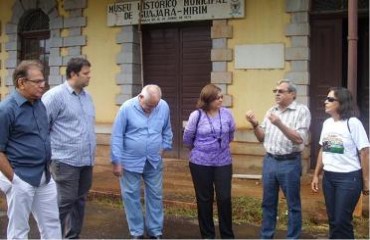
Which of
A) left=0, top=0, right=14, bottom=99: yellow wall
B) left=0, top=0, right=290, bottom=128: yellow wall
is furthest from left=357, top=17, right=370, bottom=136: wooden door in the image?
left=0, top=0, right=14, bottom=99: yellow wall

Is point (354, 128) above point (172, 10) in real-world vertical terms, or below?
below

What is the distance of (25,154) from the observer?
3859 mm

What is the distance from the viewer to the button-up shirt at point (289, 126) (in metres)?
4.80

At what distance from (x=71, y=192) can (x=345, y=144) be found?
2.54 metres

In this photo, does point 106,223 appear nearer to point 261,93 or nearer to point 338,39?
point 261,93

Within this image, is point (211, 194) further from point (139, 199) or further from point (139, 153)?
point (139, 153)

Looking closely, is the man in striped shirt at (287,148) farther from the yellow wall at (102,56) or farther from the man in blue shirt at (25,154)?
the yellow wall at (102,56)

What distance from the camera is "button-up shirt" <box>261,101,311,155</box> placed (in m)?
4.80

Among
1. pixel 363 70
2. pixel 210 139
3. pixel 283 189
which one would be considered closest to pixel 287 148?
pixel 283 189

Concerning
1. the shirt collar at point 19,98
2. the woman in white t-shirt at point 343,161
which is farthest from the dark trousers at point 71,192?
the woman in white t-shirt at point 343,161

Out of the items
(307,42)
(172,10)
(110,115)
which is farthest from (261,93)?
(110,115)

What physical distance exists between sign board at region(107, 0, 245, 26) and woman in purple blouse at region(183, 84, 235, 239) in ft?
13.2

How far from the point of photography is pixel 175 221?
20.9ft

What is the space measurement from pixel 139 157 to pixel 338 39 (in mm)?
4626
